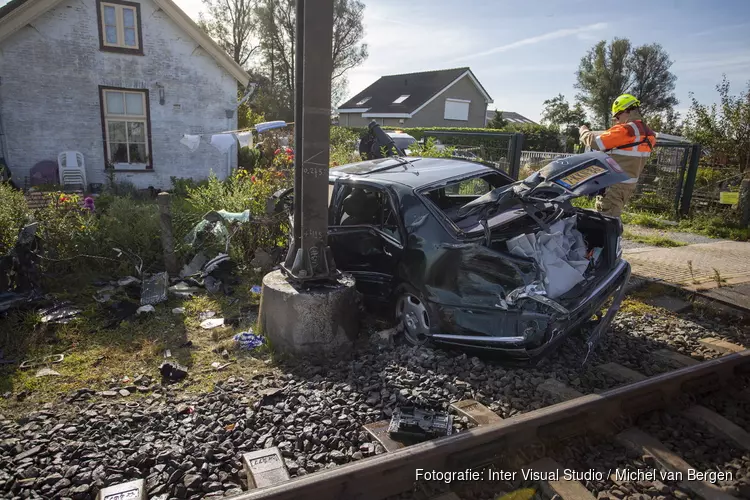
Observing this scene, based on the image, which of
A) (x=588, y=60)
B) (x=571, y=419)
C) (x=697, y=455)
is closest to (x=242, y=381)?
(x=571, y=419)

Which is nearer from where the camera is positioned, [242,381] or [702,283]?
[242,381]

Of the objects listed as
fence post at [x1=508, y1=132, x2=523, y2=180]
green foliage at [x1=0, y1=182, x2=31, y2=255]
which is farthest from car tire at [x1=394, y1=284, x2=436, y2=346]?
fence post at [x1=508, y1=132, x2=523, y2=180]

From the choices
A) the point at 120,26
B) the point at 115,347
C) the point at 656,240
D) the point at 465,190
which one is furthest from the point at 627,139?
the point at 120,26

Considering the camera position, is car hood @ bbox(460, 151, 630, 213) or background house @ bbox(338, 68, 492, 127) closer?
car hood @ bbox(460, 151, 630, 213)

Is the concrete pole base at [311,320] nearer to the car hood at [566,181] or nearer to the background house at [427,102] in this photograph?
the car hood at [566,181]

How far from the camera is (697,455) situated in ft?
10.4

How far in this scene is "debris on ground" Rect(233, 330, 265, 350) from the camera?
4.91 metres

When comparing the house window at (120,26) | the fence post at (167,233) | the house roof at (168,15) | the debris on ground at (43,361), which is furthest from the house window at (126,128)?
the debris on ground at (43,361)

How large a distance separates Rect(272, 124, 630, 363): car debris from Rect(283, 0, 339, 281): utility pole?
59cm

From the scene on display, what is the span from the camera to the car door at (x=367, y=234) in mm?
4863

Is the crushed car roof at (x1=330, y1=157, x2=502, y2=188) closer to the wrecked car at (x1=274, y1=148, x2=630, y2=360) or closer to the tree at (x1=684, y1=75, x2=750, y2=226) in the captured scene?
the wrecked car at (x1=274, y1=148, x2=630, y2=360)

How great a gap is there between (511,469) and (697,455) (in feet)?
4.19

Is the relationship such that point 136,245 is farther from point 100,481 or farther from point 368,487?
point 368,487

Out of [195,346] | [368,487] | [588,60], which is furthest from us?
[588,60]
